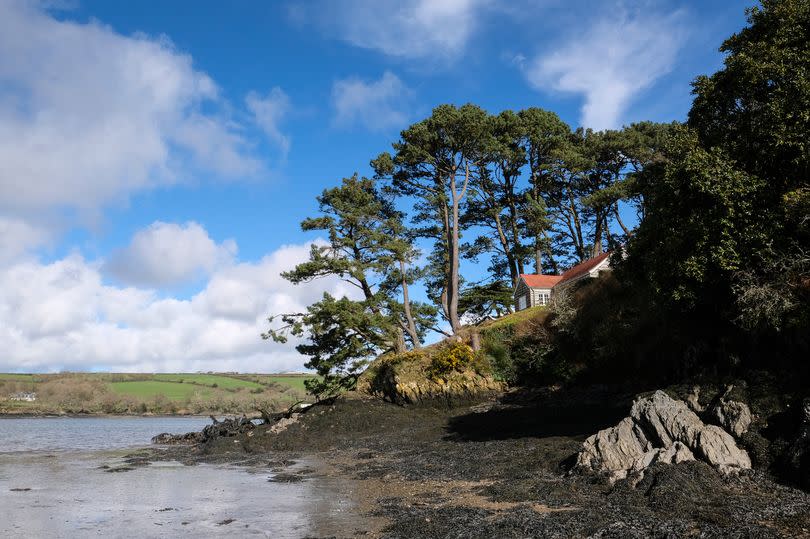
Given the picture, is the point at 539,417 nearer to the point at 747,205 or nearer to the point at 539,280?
the point at 747,205

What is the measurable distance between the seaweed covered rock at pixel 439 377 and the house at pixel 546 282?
994 cm

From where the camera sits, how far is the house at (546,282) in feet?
122

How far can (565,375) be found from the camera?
2675cm

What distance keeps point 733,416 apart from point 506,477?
5320 mm

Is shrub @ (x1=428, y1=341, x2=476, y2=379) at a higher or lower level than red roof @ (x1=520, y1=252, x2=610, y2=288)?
lower

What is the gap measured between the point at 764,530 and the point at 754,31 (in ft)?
45.6

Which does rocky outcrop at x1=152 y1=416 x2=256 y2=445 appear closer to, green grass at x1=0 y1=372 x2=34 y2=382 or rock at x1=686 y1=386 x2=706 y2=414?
rock at x1=686 y1=386 x2=706 y2=414

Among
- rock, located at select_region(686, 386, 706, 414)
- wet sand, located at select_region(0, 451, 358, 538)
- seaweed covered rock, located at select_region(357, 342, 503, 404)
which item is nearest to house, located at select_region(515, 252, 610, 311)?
seaweed covered rock, located at select_region(357, 342, 503, 404)

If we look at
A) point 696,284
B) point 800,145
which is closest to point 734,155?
point 800,145

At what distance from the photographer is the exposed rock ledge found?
481 inches

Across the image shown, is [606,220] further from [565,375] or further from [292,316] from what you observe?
[292,316]

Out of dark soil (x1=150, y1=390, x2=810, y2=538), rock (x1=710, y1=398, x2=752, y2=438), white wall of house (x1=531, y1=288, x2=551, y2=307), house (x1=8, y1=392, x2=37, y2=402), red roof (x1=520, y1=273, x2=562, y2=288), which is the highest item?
red roof (x1=520, y1=273, x2=562, y2=288)

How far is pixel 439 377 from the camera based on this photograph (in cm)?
2875

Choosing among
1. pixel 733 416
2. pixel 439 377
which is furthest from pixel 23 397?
pixel 733 416
